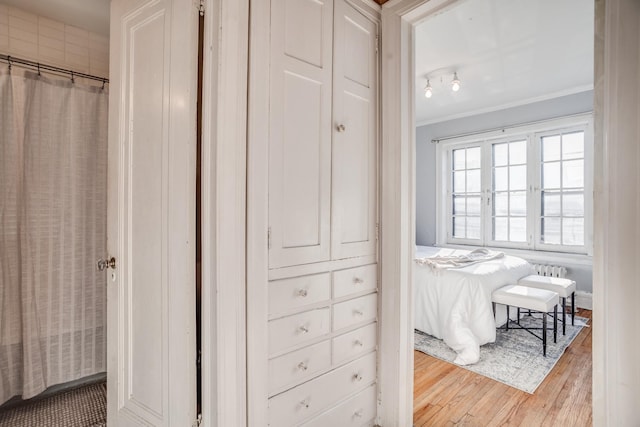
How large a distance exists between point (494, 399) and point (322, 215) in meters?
1.71

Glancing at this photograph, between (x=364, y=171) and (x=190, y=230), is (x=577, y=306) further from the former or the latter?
(x=190, y=230)

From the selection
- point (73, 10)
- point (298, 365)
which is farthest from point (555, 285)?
point (73, 10)

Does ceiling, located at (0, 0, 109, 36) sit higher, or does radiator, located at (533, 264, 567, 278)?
ceiling, located at (0, 0, 109, 36)

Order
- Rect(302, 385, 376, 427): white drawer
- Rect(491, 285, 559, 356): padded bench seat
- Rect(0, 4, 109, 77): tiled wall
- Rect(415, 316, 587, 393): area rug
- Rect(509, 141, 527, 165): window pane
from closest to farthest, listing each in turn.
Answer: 1. Rect(302, 385, 376, 427): white drawer
2. Rect(0, 4, 109, 77): tiled wall
3. Rect(415, 316, 587, 393): area rug
4. Rect(491, 285, 559, 356): padded bench seat
5. Rect(509, 141, 527, 165): window pane

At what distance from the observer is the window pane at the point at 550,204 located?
4.25 metres

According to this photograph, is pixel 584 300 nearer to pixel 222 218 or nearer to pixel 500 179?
pixel 500 179

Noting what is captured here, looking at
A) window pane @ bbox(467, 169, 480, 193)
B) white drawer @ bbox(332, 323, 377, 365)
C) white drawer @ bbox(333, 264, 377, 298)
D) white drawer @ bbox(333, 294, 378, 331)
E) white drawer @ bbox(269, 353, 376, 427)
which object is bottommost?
white drawer @ bbox(269, 353, 376, 427)

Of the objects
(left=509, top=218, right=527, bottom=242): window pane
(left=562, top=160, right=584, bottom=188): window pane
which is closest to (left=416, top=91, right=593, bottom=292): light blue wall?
(left=562, top=160, right=584, bottom=188): window pane

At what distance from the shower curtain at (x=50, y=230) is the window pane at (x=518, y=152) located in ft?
16.1

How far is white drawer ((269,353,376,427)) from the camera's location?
4.33 feet

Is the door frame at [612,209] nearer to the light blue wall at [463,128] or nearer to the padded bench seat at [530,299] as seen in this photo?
the padded bench seat at [530,299]

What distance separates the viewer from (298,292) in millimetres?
1377

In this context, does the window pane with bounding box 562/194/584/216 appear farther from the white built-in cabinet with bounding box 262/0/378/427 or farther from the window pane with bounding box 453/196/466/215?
the white built-in cabinet with bounding box 262/0/378/427

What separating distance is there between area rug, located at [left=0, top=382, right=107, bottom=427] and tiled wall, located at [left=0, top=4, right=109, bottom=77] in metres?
2.14
